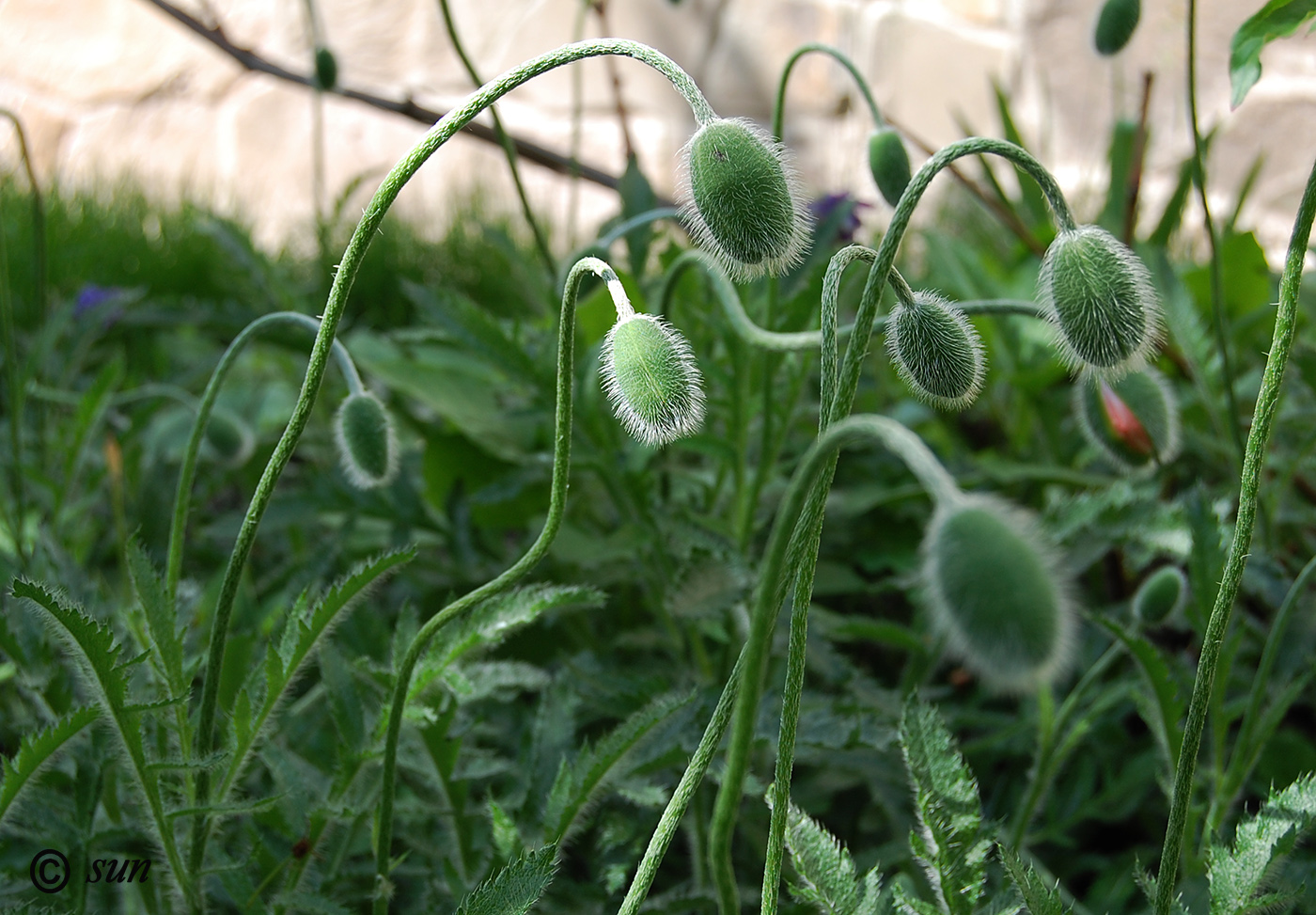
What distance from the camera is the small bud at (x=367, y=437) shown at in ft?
2.67

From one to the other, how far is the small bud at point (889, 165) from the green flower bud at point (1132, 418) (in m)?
0.22

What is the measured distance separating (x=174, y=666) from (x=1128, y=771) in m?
0.89

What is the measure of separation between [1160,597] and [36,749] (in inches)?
31.3

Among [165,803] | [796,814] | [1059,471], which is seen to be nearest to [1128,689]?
[796,814]

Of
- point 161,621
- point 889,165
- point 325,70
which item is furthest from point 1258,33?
point 325,70

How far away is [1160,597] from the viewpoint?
33.7 inches

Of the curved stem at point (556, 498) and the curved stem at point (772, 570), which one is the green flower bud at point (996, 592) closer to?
the curved stem at point (772, 570)

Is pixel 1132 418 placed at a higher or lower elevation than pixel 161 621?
higher

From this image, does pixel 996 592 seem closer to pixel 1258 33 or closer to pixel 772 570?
pixel 772 570

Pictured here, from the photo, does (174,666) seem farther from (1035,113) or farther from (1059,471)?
(1035,113)

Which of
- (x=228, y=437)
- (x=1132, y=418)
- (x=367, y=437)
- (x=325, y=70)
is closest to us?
(x=367, y=437)

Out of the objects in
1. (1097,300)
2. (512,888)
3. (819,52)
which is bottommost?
(512,888)

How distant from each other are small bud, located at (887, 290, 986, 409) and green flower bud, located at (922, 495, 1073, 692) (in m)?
0.13

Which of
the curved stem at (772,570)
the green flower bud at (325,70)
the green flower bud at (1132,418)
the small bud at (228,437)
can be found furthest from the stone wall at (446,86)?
the curved stem at (772,570)
